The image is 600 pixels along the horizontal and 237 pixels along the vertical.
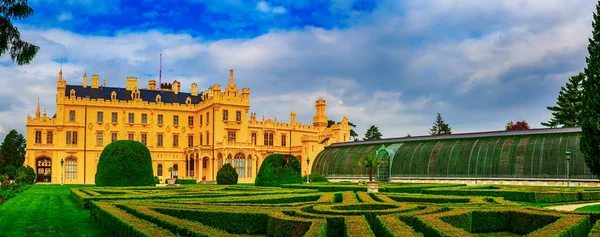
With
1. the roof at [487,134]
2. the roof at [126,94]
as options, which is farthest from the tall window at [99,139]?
the roof at [487,134]

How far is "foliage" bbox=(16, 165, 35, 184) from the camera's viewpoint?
5407 centimetres

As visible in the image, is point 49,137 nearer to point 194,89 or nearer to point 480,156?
point 194,89

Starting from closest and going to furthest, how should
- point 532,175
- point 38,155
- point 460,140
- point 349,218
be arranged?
point 349,218 < point 532,175 < point 460,140 < point 38,155

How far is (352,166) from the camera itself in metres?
59.8

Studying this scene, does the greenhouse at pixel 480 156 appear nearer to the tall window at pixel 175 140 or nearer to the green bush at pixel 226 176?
the green bush at pixel 226 176

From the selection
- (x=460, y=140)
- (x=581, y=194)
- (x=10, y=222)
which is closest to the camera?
(x=10, y=222)

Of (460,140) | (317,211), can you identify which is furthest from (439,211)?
(460,140)

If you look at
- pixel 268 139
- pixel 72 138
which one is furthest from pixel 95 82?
pixel 268 139

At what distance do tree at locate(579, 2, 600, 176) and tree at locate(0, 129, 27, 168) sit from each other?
90.7m

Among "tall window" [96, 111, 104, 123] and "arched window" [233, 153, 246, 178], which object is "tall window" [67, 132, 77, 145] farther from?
"arched window" [233, 153, 246, 178]

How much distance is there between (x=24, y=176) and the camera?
55.3m

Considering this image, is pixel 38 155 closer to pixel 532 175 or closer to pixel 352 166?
pixel 352 166

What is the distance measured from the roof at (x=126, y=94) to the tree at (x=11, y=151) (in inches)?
1082

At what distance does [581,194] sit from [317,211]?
63.1 ft
